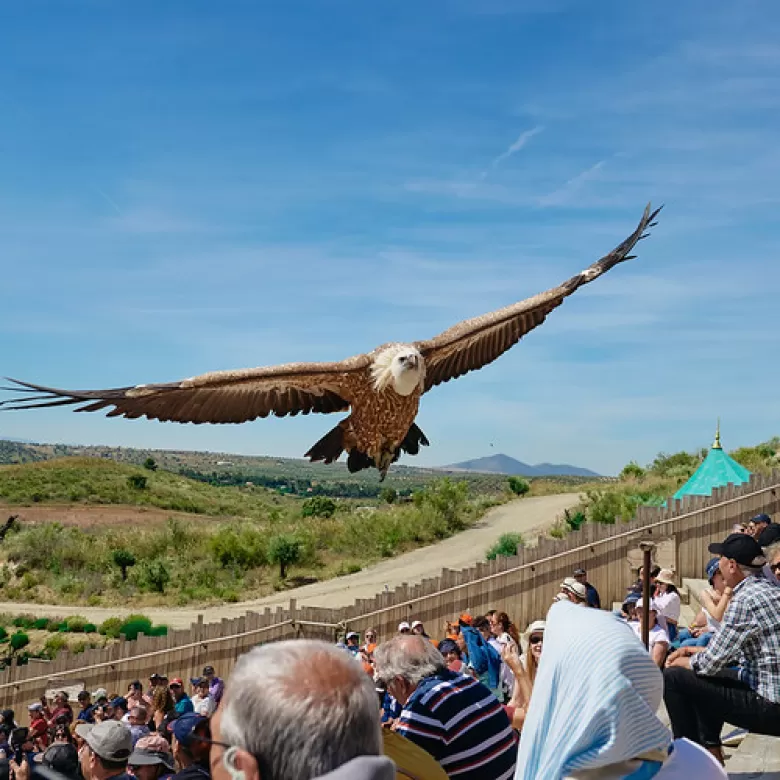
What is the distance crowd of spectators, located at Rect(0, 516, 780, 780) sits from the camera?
1.41 meters

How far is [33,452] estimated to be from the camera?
126 m

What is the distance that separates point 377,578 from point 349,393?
18757mm

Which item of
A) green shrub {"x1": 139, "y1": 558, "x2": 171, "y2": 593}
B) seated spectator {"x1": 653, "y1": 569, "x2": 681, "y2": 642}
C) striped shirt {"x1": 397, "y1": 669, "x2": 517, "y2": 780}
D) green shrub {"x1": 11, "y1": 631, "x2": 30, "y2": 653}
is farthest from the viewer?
green shrub {"x1": 139, "y1": 558, "x2": 171, "y2": 593}

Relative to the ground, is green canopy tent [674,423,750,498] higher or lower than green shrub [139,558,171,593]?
higher

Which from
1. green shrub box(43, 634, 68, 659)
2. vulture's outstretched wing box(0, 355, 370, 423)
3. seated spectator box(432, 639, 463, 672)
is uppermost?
vulture's outstretched wing box(0, 355, 370, 423)

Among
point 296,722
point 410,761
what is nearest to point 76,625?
point 410,761

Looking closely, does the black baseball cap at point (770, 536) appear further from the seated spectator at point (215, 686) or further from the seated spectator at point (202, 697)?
the seated spectator at point (202, 697)

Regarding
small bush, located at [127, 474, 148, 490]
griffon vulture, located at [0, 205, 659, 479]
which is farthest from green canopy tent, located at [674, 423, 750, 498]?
small bush, located at [127, 474, 148, 490]

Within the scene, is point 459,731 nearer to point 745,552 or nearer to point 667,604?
point 745,552

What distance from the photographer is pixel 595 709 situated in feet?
6.21

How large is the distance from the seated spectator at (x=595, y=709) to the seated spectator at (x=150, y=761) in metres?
2.37

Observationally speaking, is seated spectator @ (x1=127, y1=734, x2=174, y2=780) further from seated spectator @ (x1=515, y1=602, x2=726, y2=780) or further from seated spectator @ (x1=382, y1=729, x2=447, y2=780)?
seated spectator @ (x1=515, y1=602, x2=726, y2=780)

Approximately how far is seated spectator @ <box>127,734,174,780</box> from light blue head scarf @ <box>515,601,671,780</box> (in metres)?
2.36

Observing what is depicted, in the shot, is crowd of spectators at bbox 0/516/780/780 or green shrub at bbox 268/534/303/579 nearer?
crowd of spectators at bbox 0/516/780/780
